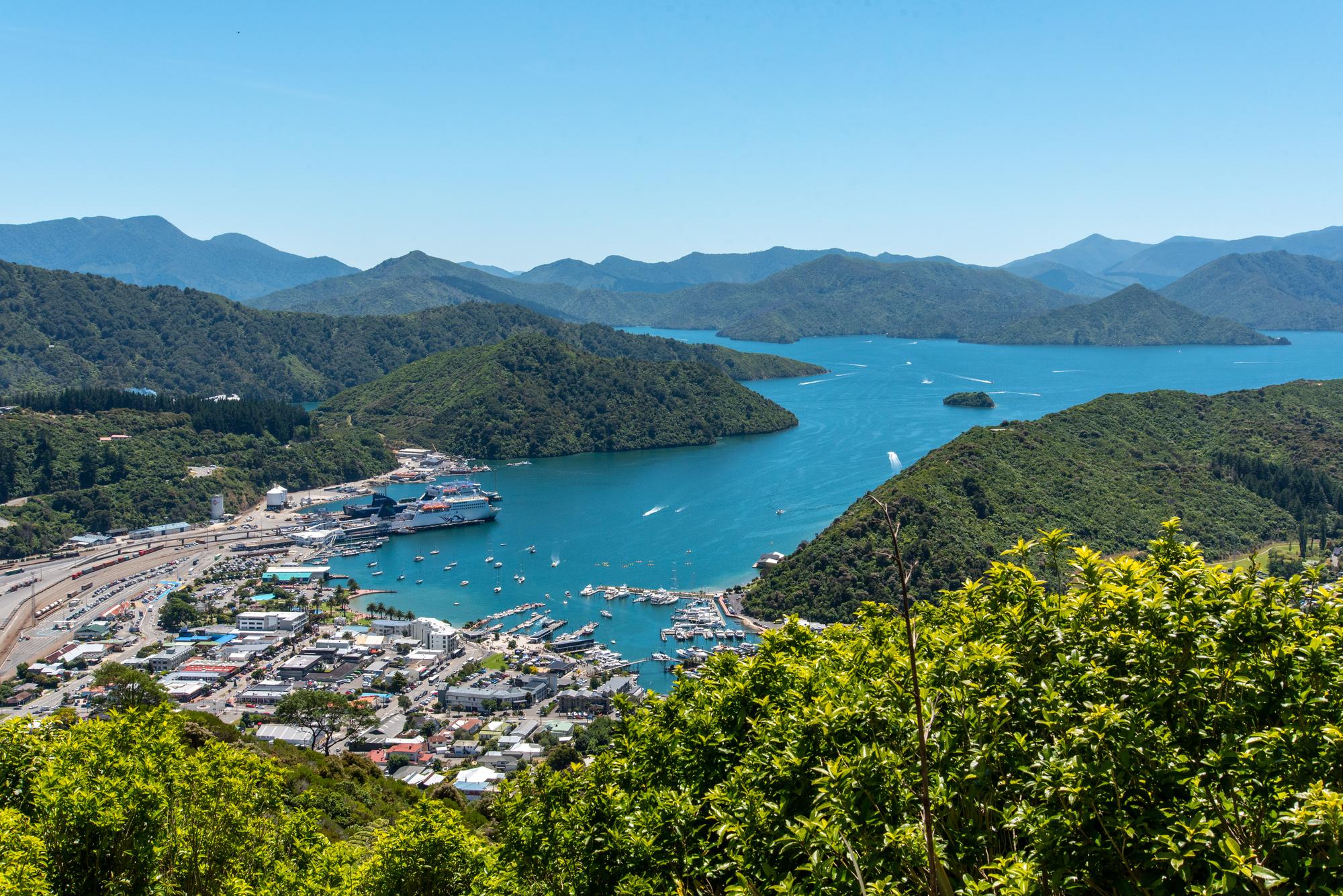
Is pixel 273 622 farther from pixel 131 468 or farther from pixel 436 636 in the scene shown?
pixel 131 468

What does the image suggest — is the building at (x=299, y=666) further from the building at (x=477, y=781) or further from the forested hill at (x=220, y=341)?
the forested hill at (x=220, y=341)

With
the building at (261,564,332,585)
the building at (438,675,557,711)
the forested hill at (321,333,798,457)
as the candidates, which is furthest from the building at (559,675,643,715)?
the forested hill at (321,333,798,457)

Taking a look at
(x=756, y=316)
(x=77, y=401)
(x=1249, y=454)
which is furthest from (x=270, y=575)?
(x=756, y=316)

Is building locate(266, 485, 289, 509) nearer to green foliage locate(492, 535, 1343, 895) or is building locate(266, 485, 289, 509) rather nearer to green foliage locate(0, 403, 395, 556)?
green foliage locate(0, 403, 395, 556)

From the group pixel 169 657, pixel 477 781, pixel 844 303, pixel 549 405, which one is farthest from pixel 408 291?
pixel 477 781

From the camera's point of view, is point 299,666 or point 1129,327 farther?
point 1129,327

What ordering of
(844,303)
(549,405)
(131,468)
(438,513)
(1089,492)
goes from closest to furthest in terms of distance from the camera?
(1089,492)
(438,513)
(131,468)
(549,405)
(844,303)
